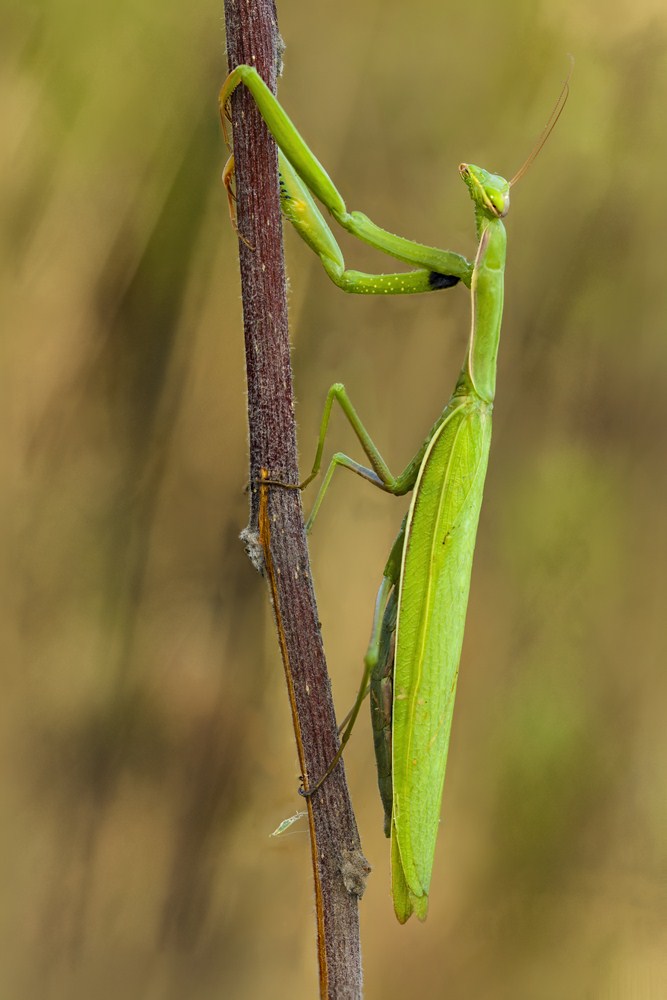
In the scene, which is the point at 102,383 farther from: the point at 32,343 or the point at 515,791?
the point at 515,791

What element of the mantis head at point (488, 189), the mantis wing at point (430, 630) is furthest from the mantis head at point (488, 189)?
the mantis wing at point (430, 630)

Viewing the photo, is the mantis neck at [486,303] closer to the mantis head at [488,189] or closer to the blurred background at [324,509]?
→ the mantis head at [488,189]

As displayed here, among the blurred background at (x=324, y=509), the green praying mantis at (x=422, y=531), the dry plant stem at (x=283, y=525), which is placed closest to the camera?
the dry plant stem at (x=283, y=525)

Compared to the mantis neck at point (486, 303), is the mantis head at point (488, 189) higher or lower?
higher

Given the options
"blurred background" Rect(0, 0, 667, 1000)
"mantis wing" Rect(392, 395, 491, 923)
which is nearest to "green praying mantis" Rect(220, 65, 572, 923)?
"mantis wing" Rect(392, 395, 491, 923)

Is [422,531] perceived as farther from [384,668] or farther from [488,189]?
[488,189]

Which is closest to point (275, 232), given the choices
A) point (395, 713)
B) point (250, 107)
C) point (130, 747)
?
point (250, 107)

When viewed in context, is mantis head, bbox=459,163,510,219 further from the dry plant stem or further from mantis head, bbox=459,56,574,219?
the dry plant stem
